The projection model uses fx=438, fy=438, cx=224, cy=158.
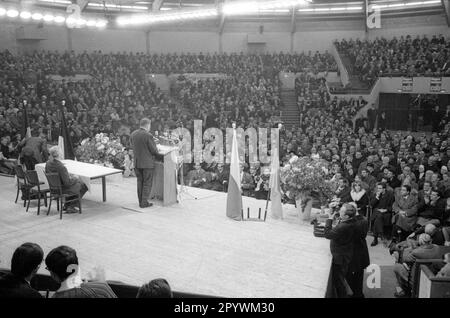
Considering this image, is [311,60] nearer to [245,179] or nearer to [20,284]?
[245,179]

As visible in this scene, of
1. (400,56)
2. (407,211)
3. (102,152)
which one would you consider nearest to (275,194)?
(407,211)

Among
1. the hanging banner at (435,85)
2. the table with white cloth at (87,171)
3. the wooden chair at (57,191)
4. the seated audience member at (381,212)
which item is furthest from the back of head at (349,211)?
the hanging banner at (435,85)

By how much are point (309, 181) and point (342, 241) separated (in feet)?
6.14

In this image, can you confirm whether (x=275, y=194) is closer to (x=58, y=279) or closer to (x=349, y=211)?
(x=349, y=211)

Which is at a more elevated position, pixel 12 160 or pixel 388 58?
pixel 388 58

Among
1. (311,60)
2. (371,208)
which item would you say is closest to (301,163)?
(371,208)

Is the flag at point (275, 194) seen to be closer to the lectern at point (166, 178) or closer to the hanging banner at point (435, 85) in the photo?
the lectern at point (166, 178)

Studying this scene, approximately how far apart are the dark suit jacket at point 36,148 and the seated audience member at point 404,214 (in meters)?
6.77

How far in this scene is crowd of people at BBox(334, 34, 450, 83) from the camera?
1867 centimetres

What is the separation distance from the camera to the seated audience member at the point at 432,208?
7320mm

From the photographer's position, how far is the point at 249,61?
926 inches

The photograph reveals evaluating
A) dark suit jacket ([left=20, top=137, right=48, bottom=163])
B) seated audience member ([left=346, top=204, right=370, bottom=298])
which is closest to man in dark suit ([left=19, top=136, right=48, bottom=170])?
dark suit jacket ([left=20, top=137, right=48, bottom=163])

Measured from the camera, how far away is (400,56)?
20203mm
